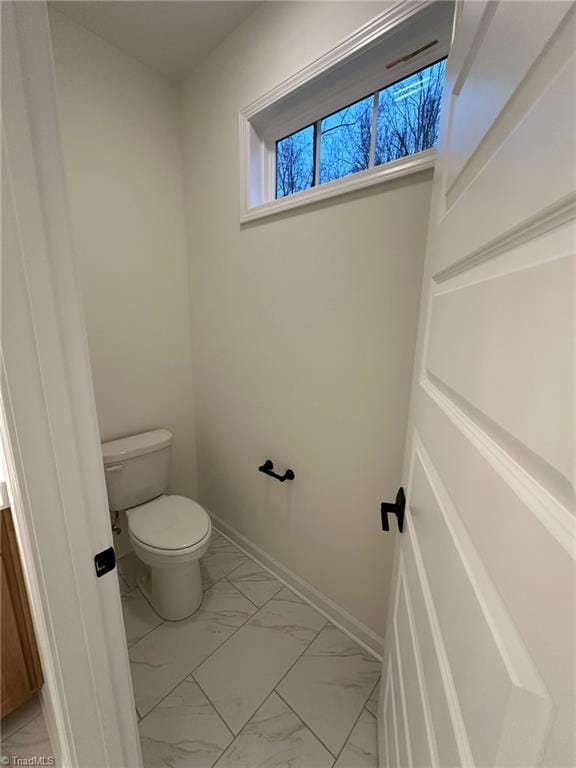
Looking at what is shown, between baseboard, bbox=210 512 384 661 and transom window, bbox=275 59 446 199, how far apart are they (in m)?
1.91

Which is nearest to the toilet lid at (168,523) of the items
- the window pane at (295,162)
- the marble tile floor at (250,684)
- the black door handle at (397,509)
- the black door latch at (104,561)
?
the marble tile floor at (250,684)

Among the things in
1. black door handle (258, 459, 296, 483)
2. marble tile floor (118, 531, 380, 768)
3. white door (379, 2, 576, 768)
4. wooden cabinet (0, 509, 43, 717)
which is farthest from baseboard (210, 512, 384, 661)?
wooden cabinet (0, 509, 43, 717)

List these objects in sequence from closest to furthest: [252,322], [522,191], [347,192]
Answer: [522,191] < [347,192] < [252,322]

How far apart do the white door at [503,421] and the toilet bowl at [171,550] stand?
106cm

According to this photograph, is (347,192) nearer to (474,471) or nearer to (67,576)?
(474,471)

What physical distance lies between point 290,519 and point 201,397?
0.92 m

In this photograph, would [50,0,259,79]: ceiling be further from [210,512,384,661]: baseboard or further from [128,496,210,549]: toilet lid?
[210,512,384,661]: baseboard

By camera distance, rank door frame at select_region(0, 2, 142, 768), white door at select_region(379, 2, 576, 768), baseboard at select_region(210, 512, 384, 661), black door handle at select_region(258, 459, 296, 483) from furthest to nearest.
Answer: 1. black door handle at select_region(258, 459, 296, 483)
2. baseboard at select_region(210, 512, 384, 661)
3. door frame at select_region(0, 2, 142, 768)
4. white door at select_region(379, 2, 576, 768)

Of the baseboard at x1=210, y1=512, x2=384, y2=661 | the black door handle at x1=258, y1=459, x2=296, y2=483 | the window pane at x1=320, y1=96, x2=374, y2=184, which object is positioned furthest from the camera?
the black door handle at x1=258, y1=459, x2=296, y2=483

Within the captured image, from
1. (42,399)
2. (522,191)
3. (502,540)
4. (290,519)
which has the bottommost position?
(290,519)

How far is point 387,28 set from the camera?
99 cm

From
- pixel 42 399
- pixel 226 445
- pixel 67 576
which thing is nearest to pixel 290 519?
pixel 226 445

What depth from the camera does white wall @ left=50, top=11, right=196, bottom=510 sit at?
145 cm

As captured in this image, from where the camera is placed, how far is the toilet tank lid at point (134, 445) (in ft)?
5.25
